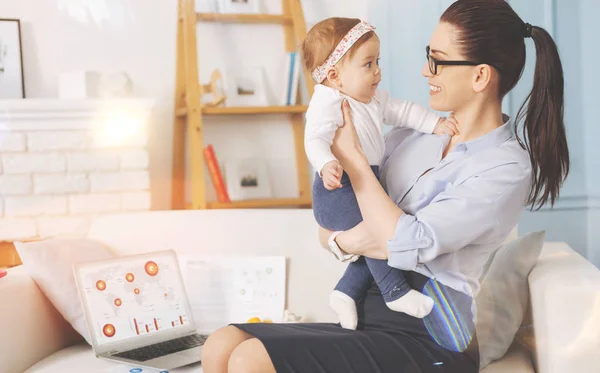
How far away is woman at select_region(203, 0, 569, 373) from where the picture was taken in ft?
4.02

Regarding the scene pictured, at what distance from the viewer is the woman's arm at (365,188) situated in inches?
49.2

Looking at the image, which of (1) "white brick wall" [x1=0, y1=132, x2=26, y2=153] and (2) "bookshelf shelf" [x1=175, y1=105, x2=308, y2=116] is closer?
(1) "white brick wall" [x1=0, y1=132, x2=26, y2=153]

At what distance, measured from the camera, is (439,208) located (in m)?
1.23

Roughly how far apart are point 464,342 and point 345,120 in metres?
0.45

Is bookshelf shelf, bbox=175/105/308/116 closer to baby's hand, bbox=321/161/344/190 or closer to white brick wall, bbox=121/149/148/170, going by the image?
white brick wall, bbox=121/149/148/170

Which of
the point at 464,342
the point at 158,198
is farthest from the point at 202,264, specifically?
the point at 158,198

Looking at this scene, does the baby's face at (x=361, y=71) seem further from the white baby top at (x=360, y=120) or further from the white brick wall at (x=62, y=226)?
the white brick wall at (x=62, y=226)

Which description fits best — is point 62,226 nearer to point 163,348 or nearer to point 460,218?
point 163,348

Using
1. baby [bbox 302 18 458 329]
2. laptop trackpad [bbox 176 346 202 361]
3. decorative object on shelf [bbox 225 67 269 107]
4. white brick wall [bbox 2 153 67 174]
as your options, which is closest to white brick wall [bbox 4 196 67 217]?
white brick wall [bbox 2 153 67 174]

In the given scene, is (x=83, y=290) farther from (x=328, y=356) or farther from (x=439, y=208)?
(x=439, y=208)

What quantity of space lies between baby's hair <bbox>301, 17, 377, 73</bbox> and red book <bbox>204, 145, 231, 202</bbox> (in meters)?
1.76

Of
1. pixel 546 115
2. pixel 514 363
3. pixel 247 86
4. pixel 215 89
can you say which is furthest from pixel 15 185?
pixel 546 115

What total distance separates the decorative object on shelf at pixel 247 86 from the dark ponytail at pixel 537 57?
2.04m

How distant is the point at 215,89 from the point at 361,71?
6.27 ft
